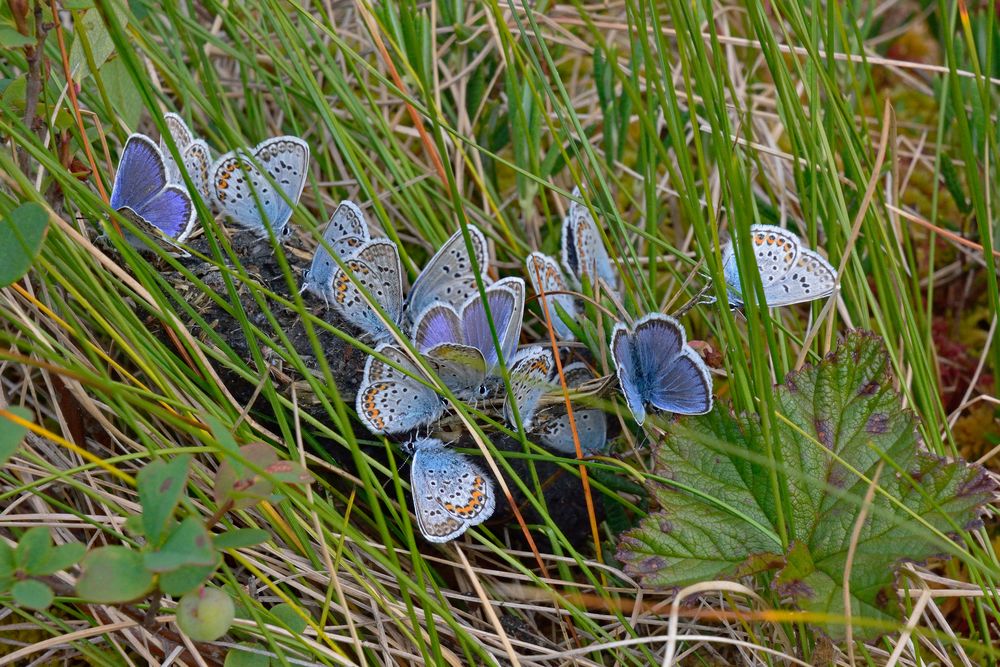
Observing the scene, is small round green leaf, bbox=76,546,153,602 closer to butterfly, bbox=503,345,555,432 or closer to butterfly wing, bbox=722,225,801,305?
butterfly, bbox=503,345,555,432

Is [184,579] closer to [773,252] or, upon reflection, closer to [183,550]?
[183,550]

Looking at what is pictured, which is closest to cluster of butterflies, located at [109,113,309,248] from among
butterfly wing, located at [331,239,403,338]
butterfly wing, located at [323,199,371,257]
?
butterfly wing, located at [323,199,371,257]

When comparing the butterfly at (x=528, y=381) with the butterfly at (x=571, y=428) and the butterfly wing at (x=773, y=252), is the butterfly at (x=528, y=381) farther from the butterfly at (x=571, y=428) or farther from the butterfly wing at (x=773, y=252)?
the butterfly wing at (x=773, y=252)

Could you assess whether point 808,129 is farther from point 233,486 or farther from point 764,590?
point 233,486

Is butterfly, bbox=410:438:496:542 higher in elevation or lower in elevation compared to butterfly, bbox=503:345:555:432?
lower

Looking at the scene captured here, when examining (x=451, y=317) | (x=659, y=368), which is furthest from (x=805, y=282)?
(x=451, y=317)

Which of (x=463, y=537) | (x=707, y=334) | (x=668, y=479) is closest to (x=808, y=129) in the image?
(x=707, y=334)
